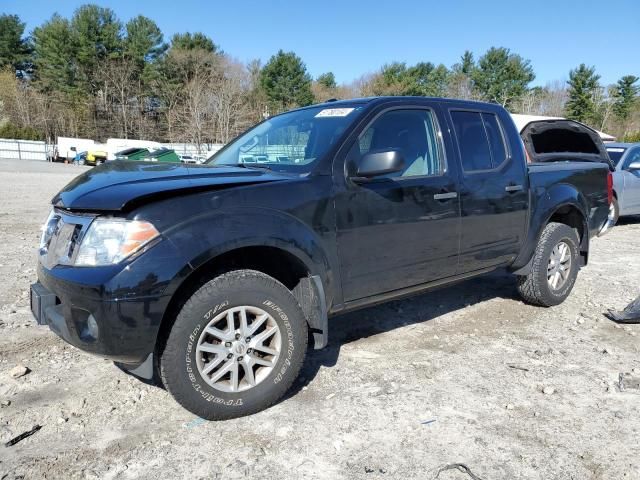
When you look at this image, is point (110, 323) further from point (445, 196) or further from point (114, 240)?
point (445, 196)

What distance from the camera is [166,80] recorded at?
2378 inches

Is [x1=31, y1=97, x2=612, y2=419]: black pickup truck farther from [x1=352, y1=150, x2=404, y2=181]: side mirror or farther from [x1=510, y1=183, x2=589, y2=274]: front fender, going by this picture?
[x1=510, y1=183, x2=589, y2=274]: front fender

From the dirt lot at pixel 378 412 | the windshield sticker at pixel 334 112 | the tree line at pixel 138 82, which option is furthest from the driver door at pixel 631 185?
the tree line at pixel 138 82

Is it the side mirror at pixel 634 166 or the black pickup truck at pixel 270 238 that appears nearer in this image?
the black pickup truck at pixel 270 238

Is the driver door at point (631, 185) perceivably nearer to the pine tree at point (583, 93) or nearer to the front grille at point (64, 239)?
the front grille at point (64, 239)

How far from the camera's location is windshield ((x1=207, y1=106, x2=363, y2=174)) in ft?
11.1

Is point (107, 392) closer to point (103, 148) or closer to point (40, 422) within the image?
point (40, 422)

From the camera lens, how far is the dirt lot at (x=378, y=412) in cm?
253

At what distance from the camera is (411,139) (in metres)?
3.80

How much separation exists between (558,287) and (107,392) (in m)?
4.24

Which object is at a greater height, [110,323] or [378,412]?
[110,323]

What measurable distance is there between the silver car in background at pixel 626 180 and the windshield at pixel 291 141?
8473mm

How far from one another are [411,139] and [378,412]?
1975 millimetres

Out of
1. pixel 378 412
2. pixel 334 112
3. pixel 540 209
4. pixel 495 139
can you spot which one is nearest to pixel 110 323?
pixel 378 412
